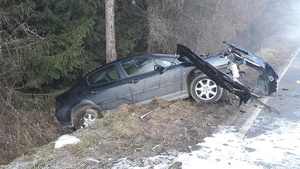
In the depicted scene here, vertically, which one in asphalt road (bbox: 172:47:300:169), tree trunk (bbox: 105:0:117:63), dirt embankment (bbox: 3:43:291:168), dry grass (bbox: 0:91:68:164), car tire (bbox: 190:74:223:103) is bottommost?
dry grass (bbox: 0:91:68:164)

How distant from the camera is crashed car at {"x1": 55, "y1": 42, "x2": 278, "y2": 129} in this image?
7.04 metres

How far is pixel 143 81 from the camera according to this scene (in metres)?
7.18

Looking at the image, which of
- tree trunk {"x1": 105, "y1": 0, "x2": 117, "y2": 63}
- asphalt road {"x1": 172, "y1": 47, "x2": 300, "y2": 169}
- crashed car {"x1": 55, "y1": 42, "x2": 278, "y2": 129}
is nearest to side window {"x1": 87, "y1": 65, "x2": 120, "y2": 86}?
crashed car {"x1": 55, "y1": 42, "x2": 278, "y2": 129}

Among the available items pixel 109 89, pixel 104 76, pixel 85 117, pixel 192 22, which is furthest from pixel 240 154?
pixel 192 22

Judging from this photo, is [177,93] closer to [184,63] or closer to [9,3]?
[184,63]

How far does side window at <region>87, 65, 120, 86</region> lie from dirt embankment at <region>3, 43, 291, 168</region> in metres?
0.92

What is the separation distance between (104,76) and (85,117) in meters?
1.17

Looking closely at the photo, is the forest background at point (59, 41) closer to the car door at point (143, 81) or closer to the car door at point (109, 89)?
the car door at point (109, 89)

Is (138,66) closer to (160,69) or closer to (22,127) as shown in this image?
(160,69)

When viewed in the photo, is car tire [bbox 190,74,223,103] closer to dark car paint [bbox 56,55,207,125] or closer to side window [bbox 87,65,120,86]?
dark car paint [bbox 56,55,207,125]

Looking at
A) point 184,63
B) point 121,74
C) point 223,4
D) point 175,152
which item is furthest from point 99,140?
point 223,4

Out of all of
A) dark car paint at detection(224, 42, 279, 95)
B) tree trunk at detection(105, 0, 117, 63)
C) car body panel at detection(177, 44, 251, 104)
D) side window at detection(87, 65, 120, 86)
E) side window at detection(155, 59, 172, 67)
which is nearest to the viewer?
car body panel at detection(177, 44, 251, 104)

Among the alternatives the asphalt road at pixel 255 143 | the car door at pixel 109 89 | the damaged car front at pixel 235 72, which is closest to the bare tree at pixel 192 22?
the damaged car front at pixel 235 72

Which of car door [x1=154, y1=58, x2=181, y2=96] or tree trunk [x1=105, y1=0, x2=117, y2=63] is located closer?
car door [x1=154, y1=58, x2=181, y2=96]
